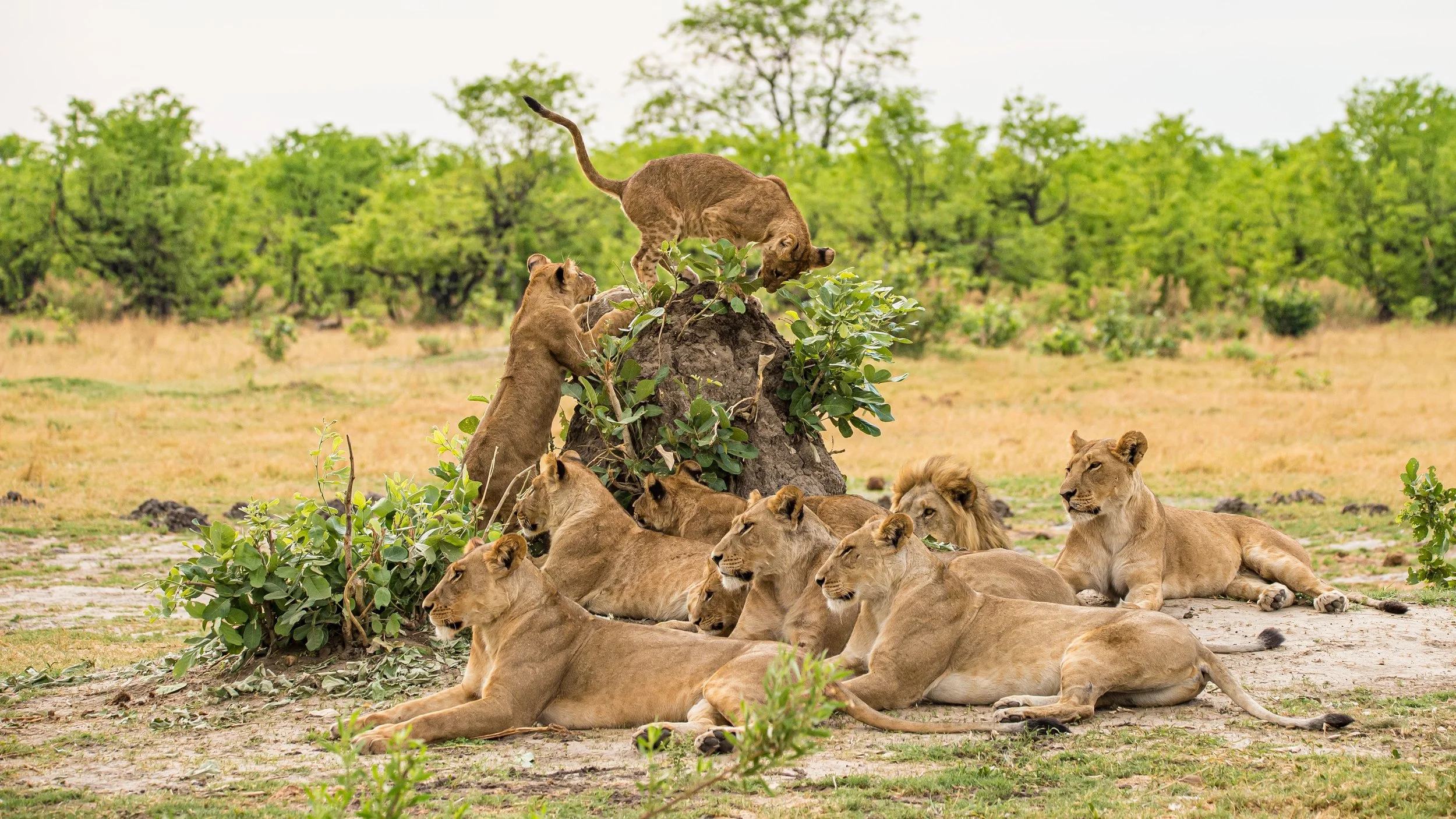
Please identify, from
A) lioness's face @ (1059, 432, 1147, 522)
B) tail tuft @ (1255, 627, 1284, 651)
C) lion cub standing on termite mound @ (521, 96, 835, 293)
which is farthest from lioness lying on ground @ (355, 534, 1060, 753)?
lion cub standing on termite mound @ (521, 96, 835, 293)

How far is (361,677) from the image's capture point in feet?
21.4

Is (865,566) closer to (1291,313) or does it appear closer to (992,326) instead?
(992,326)

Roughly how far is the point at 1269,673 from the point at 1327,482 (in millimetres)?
8606

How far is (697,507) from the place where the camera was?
291 inches

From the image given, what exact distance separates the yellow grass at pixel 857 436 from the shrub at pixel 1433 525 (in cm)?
494

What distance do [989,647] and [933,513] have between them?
1920 mm

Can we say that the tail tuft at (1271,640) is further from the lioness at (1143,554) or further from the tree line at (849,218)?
the tree line at (849,218)

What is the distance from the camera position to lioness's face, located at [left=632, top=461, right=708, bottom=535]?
7.43 m

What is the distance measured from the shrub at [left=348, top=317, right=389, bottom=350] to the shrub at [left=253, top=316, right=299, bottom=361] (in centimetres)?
143

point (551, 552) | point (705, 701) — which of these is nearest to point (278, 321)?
point (551, 552)

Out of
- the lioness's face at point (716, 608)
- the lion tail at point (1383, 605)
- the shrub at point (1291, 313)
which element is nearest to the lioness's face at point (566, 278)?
the lioness's face at point (716, 608)

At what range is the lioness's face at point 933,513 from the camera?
768 centimetres

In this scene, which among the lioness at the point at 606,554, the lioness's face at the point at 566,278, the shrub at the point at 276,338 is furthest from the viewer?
the shrub at the point at 276,338

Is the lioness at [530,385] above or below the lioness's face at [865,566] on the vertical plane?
above
